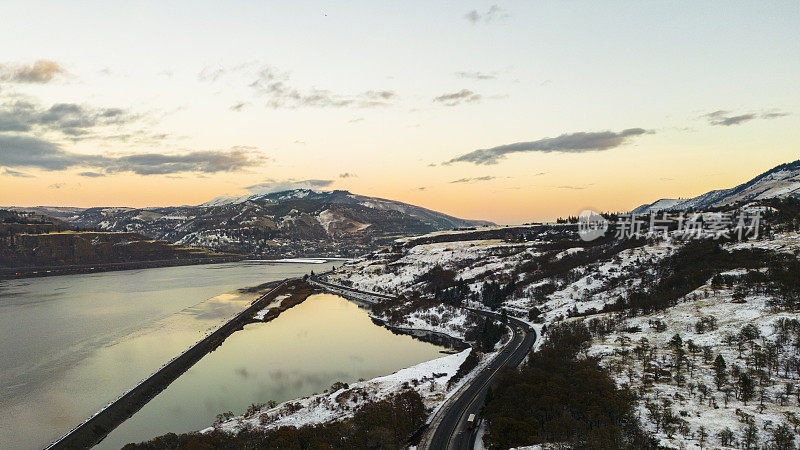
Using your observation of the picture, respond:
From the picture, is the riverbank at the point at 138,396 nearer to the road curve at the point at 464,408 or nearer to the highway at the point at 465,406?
the highway at the point at 465,406

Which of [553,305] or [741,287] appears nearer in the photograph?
[741,287]

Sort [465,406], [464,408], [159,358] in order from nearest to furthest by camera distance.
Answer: [464,408] < [465,406] < [159,358]

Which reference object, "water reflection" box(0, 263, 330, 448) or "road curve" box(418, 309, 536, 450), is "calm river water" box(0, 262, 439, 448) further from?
"road curve" box(418, 309, 536, 450)

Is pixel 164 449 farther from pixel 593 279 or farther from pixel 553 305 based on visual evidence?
pixel 593 279

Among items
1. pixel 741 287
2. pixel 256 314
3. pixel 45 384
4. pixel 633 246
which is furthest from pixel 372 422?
pixel 633 246

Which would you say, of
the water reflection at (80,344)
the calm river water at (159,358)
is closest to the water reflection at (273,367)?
the calm river water at (159,358)

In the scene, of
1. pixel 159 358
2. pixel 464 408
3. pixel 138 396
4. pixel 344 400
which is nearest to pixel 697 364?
pixel 464 408

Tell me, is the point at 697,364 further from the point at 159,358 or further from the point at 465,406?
the point at 159,358
